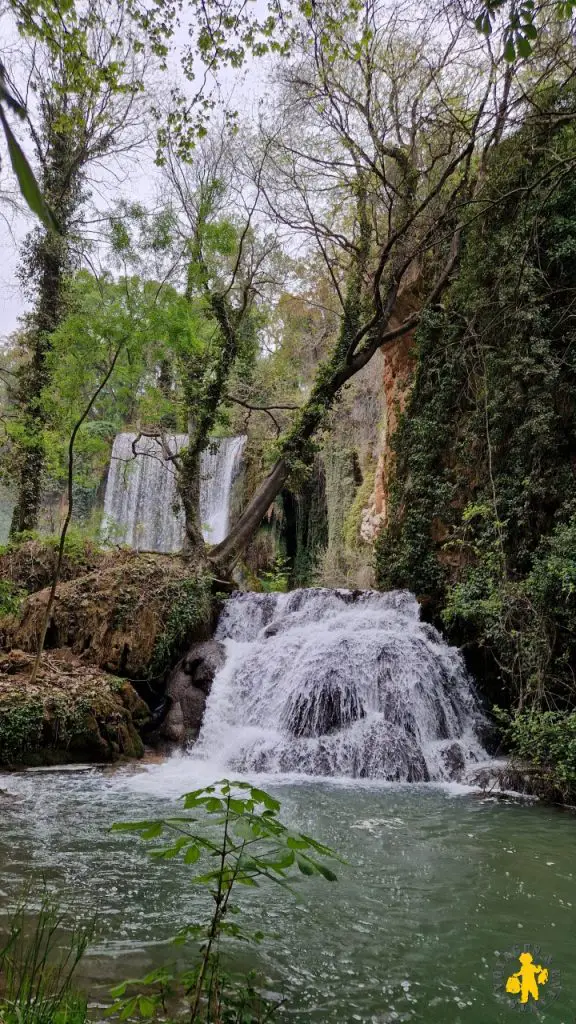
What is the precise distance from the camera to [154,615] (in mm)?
10039

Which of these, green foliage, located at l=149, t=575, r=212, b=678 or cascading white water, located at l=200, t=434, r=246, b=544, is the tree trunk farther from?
cascading white water, located at l=200, t=434, r=246, b=544

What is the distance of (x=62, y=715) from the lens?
7.28 m

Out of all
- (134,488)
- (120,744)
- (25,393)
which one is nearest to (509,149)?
(25,393)

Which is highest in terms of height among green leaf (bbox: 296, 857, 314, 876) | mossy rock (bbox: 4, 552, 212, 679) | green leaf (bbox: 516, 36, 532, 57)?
green leaf (bbox: 516, 36, 532, 57)

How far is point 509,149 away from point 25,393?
35.9 feet

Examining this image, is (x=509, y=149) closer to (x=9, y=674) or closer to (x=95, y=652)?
(x=95, y=652)

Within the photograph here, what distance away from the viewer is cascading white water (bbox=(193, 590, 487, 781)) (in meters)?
7.52

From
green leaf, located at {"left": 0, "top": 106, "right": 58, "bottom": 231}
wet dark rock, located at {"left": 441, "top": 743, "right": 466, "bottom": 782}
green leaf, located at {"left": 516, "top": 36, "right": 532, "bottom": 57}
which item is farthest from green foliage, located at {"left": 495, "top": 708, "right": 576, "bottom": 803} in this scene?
green leaf, located at {"left": 0, "top": 106, "right": 58, "bottom": 231}

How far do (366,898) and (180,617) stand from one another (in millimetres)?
7236

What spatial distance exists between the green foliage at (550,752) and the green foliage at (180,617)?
5.57 metres

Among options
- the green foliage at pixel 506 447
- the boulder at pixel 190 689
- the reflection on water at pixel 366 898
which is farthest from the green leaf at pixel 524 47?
the boulder at pixel 190 689

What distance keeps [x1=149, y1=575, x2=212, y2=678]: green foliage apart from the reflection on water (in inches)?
156

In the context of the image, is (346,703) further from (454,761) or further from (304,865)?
(304,865)

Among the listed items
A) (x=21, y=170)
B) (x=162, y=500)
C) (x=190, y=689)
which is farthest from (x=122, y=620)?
(x=162, y=500)
